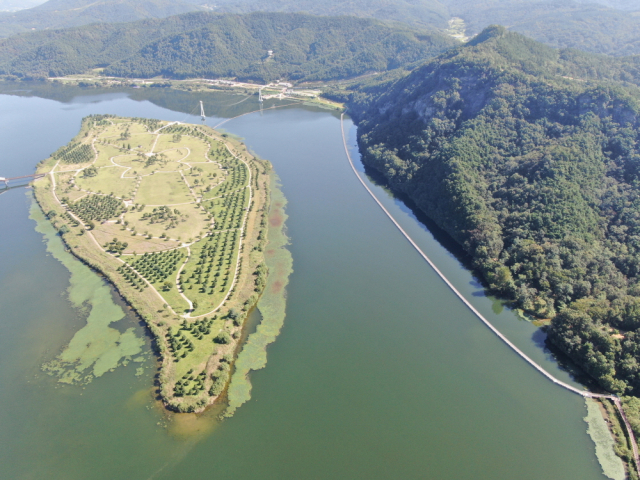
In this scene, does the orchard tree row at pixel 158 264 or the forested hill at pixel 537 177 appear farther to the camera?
the orchard tree row at pixel 158 264

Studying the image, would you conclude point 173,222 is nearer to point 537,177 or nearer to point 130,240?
point 130,240

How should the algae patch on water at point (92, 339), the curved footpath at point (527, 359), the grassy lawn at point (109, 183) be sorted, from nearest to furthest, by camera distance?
the curved footpath at point (527, 359)
the algae patch on water at point (92, 339)
the grassy lawn at point (109, 183)

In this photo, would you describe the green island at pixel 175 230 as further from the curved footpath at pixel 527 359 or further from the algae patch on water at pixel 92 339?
the curved footpath at pixel 527 359

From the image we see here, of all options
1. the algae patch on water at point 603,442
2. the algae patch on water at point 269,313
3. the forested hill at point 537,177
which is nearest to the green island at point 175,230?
the algae patch on water at point 269,313

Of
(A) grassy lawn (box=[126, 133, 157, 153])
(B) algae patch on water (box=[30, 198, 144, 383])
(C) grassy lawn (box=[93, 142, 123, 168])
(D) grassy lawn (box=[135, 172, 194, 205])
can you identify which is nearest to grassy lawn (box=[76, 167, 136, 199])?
(D) grassy lawn (box=[135, 172, 194, 205])

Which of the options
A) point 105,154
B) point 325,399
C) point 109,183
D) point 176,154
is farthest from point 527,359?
point 105,154

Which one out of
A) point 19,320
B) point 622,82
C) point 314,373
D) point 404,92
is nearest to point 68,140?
point 19,320

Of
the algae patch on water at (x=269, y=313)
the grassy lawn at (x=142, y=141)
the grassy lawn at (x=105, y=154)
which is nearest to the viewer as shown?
the algae patch on water at (x=269, y=313)
